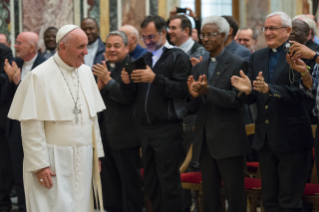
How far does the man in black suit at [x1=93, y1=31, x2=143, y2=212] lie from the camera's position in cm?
521

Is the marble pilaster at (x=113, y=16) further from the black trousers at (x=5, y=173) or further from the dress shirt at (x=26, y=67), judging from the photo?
the black trousers at (x=5, y=173)

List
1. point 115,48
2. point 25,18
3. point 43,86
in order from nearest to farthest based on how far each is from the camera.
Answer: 1. point 43,86
2. point 115,48
3. point 25,18

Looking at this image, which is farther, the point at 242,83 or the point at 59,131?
the point at 242,83

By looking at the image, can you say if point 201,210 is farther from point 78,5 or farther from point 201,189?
point 78,5

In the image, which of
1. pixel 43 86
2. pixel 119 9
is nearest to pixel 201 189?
pixel 43 86

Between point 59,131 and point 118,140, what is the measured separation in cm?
140

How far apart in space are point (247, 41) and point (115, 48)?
7.06 ft

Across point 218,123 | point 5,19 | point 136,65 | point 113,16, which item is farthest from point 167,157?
point 5,19

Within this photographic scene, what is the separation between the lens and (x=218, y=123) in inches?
173

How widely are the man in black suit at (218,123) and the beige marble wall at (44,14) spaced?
13.3 feet

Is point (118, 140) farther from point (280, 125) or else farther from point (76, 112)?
point (280, 125)

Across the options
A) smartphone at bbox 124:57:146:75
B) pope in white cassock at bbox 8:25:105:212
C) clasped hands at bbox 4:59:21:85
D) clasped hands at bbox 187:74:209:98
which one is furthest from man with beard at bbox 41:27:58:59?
clasped hands at bbox 187:74:209:98

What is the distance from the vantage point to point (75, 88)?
4.04 m

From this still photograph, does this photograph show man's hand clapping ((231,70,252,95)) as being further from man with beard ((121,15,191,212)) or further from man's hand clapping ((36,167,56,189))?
man's hand clapping ((36,167,56,189))
